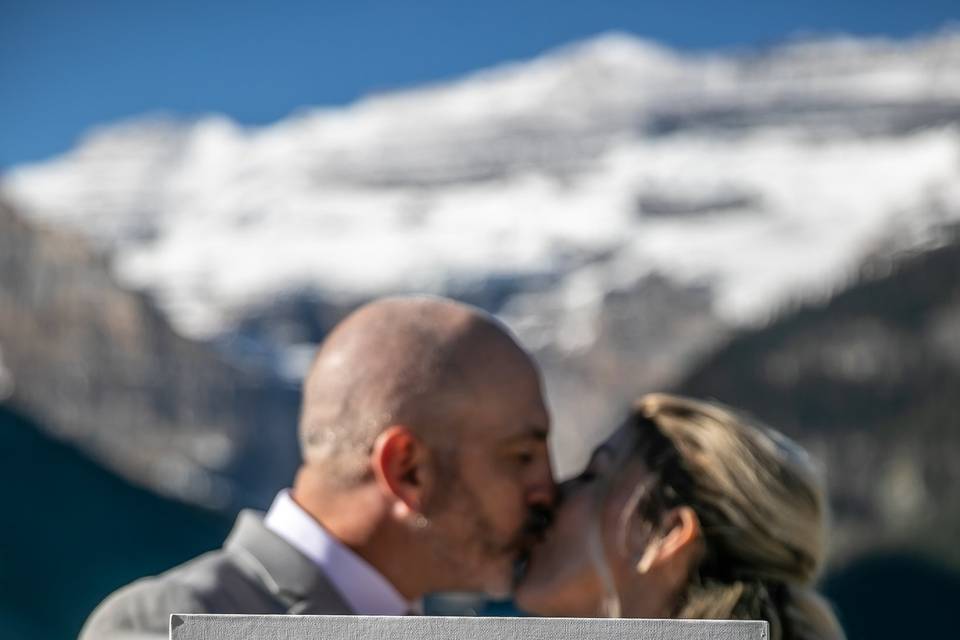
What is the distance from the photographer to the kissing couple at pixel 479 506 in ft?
6.09

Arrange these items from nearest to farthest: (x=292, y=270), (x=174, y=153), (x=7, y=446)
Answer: (x=7, y=446), (x=292, y=270), (x=174, y=153)

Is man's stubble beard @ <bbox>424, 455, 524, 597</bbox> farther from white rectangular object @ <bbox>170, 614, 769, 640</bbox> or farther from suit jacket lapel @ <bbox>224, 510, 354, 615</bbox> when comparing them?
white rectangular object @ <bbox>170, 614, 769, 640</bbox>

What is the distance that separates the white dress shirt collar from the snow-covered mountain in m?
11.2

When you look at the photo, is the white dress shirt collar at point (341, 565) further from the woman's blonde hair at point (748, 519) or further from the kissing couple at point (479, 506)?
the woman's blonde hair at point (748, 519)

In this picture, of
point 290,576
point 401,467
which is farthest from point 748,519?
point 290,576

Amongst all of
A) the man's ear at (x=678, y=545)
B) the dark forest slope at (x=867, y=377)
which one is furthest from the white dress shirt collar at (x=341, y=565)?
the dark forest slope at (x=867, y=377)

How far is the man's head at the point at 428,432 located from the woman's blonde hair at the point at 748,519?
8.8 inches

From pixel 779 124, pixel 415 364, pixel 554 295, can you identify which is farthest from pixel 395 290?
pixel 415 364

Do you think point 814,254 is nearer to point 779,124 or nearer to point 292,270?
point 779,124

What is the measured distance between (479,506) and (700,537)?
323 millimetres

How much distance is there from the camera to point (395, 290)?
1692 centimetres

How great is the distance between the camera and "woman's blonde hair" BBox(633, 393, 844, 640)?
1.85 m

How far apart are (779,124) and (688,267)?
3.34 m

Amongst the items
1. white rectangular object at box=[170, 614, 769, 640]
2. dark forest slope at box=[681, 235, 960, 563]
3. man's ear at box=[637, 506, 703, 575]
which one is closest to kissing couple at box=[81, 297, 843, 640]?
man's ear at box=[637, 506, 703, 575]
